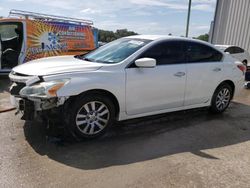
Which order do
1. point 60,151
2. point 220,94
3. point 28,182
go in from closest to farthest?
point 28,182 → point 60,151 → point 220,94

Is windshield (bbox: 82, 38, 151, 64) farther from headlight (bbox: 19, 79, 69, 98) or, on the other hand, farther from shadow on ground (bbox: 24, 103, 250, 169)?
shadow on ground (bbox: 24, 103, 250, 169)

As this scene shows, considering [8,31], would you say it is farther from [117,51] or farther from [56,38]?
[117,51]

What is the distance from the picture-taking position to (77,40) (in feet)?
33.4

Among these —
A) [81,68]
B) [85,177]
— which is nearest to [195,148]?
[85,177]

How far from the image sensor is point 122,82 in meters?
4.42

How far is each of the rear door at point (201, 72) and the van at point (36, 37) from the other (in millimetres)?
5604

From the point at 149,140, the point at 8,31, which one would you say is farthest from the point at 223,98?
the point at 8,31

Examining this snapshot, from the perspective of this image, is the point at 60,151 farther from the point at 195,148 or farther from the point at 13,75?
the point at 195,148

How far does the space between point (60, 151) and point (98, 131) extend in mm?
689

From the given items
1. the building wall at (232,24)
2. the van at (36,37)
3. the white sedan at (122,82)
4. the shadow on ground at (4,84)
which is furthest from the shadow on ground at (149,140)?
the building wall at (232,24)

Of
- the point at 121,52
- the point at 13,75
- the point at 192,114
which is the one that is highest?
the point at 121,52

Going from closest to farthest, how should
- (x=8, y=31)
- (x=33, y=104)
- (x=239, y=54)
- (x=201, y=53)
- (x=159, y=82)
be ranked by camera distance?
(x=33, y=104)
(x=159, y=82)
(x=201, y=53)
(x=8, y=31)
(x=239, y=54)

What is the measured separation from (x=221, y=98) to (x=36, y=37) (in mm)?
6152

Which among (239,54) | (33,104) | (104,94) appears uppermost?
(104,94)
